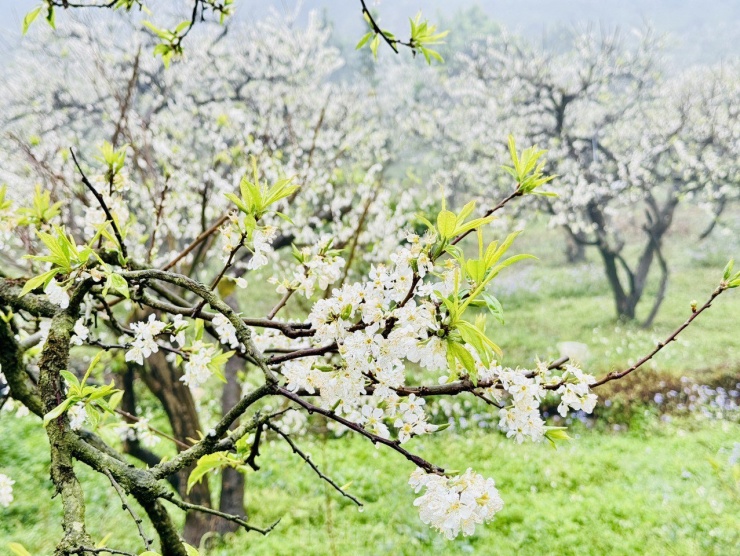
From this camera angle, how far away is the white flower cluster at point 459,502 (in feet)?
2.75

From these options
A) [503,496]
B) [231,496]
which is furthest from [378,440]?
[503,496]

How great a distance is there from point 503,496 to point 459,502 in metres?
4.29

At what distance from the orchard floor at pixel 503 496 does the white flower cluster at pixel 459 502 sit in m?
2.22

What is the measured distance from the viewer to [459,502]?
85 cm

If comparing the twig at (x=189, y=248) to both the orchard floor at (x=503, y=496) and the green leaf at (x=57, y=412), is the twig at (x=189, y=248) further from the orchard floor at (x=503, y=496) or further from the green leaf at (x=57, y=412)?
the orchard floor at (x=503, y=496)

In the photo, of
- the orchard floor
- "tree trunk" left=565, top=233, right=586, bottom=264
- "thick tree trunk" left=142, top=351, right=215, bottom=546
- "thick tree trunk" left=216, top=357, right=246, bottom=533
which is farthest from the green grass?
"thick tree trunk" left=142, top=351, right=215, bottom=546

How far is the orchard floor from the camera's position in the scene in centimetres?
390

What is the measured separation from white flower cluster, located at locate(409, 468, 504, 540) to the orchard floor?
2.22 meters

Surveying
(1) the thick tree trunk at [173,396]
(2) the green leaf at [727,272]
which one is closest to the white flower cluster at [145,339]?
(2) the green leaf at [727,272]

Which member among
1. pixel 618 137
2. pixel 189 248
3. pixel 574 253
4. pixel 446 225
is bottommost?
pixel 446 225

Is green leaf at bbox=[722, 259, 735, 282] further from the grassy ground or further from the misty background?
the misty background

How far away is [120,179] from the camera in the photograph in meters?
1.60

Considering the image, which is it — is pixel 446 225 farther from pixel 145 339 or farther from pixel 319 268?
pixel 145 339

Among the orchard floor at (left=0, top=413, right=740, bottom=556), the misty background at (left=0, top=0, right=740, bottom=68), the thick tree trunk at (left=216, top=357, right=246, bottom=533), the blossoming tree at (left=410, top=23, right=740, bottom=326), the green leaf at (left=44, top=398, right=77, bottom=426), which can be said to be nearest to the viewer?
the green leaf at (left=44, top=398, right=77, bottom=426)
